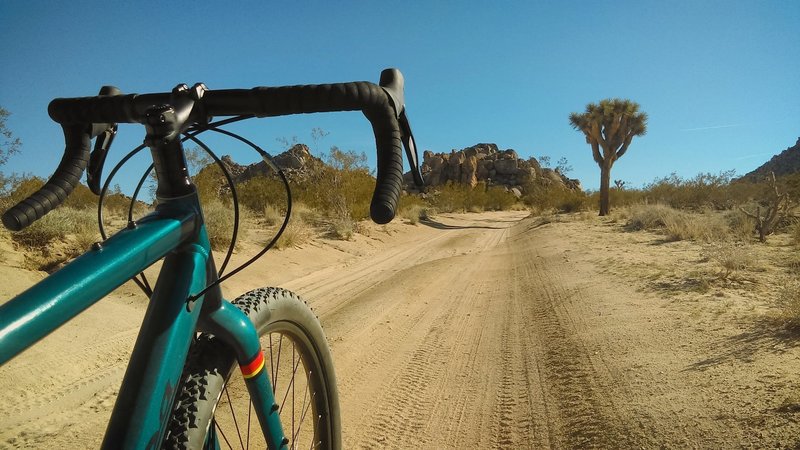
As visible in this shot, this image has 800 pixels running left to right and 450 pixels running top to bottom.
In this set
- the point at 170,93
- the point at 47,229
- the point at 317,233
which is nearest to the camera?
the point at 170,93

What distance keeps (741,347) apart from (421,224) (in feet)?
74.2

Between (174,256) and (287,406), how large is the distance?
2.71m

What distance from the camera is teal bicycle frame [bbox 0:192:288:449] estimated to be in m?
0.93

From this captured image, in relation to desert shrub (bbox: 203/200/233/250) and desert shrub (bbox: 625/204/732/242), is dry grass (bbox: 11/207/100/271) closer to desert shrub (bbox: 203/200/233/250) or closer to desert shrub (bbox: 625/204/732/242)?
desert shrub (bbox: 203/200/233/250)

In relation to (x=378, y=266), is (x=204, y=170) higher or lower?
higher

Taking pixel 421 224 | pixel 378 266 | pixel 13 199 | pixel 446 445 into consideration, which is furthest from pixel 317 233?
pixel 446 445

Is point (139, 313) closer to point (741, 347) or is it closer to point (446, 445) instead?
point (446, 445)

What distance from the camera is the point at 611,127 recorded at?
2664 centimetres

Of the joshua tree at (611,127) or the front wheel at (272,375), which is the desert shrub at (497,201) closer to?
the joshua tree at (611,127)

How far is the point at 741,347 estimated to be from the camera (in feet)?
12.8

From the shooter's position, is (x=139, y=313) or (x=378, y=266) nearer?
(x=139, y=313)

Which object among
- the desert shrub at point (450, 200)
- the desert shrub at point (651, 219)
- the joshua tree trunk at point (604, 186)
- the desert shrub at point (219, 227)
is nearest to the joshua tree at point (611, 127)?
the joshua tree trunk at point (604, 186)

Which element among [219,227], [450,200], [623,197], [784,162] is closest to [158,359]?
[219,227]

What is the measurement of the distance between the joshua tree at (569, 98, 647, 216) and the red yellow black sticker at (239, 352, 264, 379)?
26.8 metres
